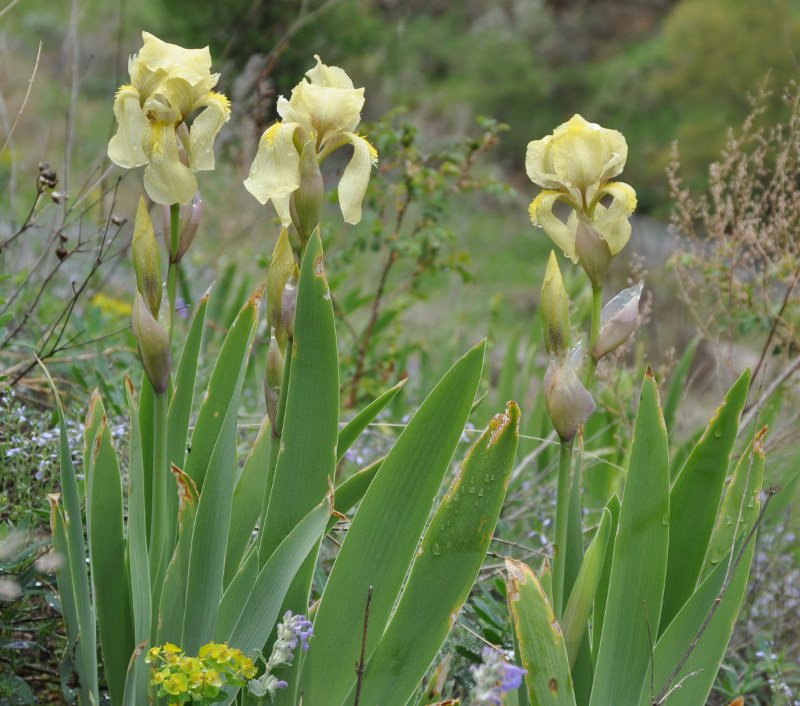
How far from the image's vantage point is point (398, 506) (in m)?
1.10

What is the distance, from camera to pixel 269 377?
118cm

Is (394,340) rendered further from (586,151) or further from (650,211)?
(650,211)

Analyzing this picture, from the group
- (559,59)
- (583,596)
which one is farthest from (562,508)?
(559,59)

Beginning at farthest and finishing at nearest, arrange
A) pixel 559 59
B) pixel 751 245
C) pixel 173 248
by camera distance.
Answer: pixel 559 59, pixel 751 245, pixel 173 248

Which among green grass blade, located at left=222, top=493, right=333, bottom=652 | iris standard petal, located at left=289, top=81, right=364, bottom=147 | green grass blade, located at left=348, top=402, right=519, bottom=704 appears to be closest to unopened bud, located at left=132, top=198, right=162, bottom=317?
iris standard petal, located at left=289, top=81, right=364, bottom=147

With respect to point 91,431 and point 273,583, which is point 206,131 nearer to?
point 91,431

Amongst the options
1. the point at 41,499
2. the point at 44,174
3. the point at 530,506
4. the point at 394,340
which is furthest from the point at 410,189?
the point at 41,499

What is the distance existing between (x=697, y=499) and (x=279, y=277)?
64 cm

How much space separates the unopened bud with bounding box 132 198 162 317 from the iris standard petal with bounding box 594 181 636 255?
21.6 inches

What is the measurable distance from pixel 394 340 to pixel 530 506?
3.47ft

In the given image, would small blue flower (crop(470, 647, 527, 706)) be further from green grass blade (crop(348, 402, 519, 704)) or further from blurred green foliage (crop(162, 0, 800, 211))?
blurred green foliage (crop(162, 0, 800, 211))

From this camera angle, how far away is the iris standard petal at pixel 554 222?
1.13 meters

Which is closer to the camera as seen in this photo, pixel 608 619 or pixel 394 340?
pixel 608 619

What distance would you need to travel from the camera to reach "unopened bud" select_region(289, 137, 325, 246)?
1052 millimetres
